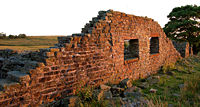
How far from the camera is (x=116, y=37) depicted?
5.54m

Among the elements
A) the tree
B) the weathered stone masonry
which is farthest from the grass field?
the tree

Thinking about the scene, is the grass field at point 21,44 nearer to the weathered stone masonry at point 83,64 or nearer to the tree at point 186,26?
the weathered stone masonry at point 83,64

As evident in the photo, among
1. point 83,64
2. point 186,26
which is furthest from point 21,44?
point 186,26

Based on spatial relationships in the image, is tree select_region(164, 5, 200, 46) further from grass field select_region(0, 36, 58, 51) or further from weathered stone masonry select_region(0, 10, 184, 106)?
grass field select_region(0, 36, 58, 51)

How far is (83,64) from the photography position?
434 centimetres

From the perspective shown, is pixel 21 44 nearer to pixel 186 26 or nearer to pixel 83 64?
pixel 83 64

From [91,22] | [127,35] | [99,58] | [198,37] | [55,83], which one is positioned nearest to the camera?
[55,83]

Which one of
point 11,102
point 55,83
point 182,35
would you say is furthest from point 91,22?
point 182,35

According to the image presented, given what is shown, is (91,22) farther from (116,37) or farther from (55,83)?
(55,83)

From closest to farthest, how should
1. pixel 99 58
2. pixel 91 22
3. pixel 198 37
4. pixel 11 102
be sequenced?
pixel 11 102
pixel 99 58
pixel 91 22
pixel 198 37

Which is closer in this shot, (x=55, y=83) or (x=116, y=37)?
(x=55, y=83)

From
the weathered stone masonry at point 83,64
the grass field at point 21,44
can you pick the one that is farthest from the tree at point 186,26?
the grass field at point 21,44

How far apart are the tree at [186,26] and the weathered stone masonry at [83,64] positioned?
41.7ft

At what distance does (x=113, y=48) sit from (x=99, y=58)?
0.85 m
